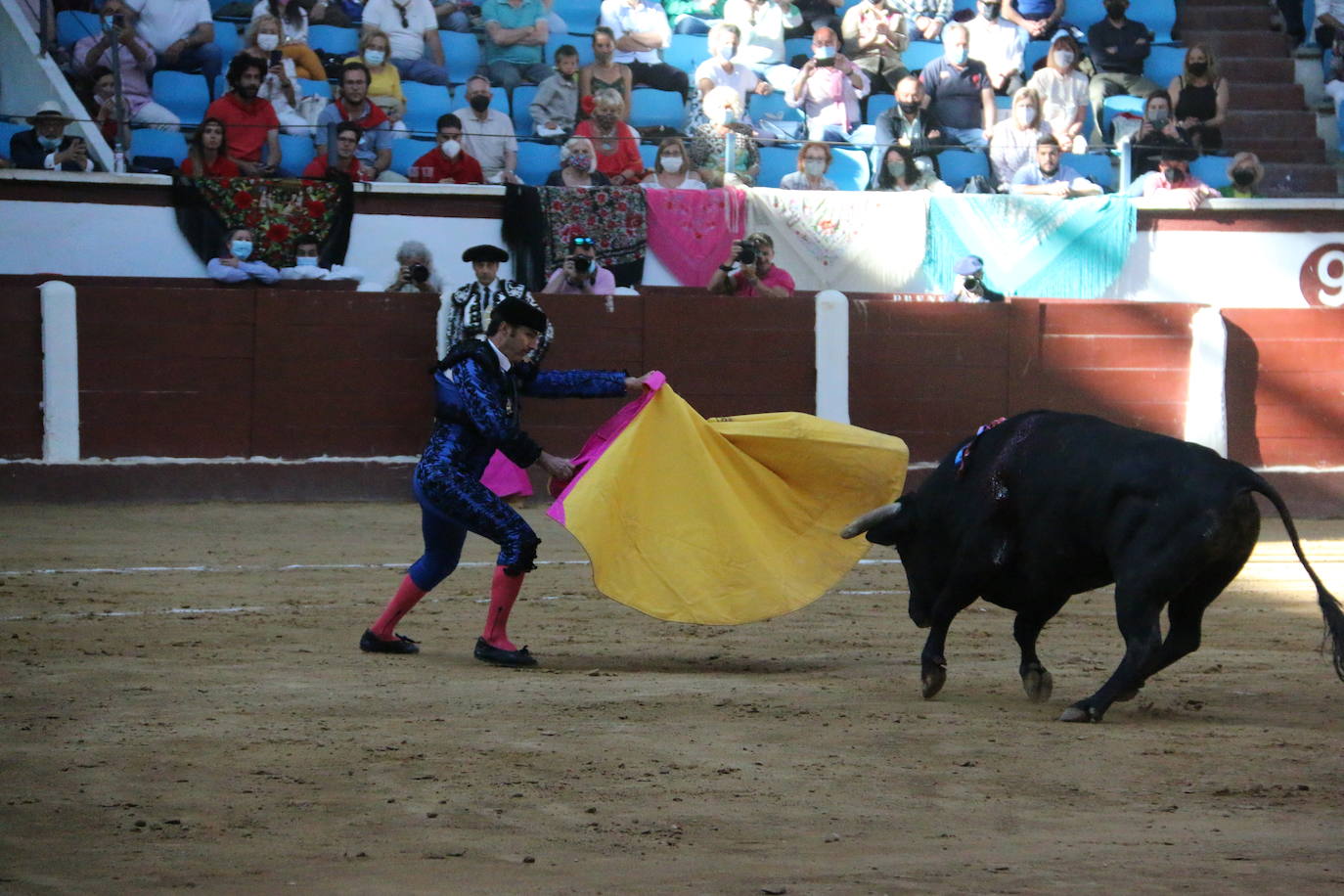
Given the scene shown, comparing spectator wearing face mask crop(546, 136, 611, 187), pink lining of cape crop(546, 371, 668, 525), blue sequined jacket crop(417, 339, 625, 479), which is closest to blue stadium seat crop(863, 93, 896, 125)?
spectator wearing face mask crop(546, 136, 611, 187)

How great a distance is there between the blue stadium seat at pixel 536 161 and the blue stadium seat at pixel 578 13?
158 centimetres

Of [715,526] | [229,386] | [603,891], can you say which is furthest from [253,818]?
[229,386]

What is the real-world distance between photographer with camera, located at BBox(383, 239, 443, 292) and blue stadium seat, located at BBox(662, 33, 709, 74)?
9.30ft

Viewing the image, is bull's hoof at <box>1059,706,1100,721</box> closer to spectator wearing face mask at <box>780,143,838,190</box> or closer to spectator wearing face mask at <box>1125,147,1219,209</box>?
spectator wearing face mask at <box>780,143,838,190</box>

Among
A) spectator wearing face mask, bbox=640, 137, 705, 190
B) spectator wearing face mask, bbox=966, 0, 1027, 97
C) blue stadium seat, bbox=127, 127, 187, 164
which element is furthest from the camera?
spectator wearing face mask, bbox=966, 0, 1027, 97

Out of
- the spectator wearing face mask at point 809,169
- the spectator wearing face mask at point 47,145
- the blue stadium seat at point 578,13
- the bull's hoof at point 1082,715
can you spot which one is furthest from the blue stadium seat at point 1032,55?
the bull's hoof at point 1082,715

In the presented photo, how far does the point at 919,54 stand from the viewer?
12922 mm

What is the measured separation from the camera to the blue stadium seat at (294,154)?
10664 millimetres

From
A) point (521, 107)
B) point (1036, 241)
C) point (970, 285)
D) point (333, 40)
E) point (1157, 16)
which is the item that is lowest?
point (970, 285)

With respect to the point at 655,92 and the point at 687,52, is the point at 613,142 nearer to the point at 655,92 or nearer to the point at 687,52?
the point at 655,92

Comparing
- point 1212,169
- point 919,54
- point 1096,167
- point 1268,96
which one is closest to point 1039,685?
point 1096,167

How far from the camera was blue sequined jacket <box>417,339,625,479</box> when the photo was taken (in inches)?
206

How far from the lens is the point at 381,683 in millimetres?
4867

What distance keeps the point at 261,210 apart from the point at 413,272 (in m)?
1.02
